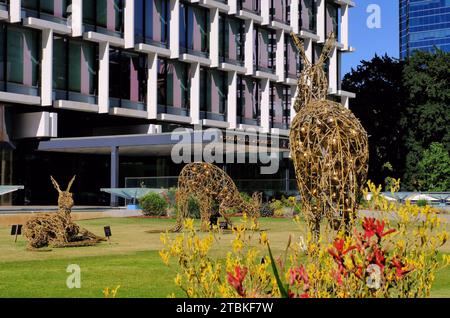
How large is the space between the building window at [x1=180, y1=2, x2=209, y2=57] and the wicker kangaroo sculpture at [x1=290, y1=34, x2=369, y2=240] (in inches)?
1522

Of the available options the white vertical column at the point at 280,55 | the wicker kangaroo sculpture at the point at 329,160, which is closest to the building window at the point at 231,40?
the white vertical column at the point at 280,55

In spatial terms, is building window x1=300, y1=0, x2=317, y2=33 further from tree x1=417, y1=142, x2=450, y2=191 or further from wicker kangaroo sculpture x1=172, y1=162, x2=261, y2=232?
wicker kangaroo sculpture x1=172, y1=162, x2=261, y2=232

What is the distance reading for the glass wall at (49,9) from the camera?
42594 millimetres

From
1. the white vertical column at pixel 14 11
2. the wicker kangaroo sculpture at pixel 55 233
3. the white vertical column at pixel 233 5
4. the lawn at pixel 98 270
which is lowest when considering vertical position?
the lawn at pixel 98 270

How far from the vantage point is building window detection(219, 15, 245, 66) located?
56.4 m


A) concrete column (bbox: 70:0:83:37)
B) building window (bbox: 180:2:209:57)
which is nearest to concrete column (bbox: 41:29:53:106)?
concrete column (bbox: 70:0:83:37)

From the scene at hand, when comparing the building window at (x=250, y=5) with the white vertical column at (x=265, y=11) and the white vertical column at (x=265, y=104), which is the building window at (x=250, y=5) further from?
the white vertical column at (x=265, y=104)

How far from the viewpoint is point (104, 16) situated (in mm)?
46781

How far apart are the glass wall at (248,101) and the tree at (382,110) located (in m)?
14.8

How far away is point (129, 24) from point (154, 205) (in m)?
15.3

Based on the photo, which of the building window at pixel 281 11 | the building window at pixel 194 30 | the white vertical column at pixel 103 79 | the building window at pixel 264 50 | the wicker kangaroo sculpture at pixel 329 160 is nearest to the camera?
the wicker kangaroo sculpture at pixel 329 160

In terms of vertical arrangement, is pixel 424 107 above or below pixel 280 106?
above

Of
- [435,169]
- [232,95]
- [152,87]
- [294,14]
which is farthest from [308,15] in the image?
[152,87]

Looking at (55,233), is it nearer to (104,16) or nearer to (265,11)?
(104,16)
